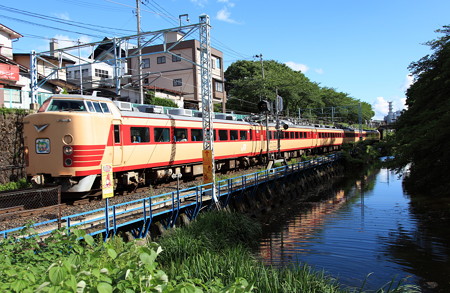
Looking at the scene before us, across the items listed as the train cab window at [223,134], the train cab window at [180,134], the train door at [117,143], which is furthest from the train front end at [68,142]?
the train cab window at [223,134]

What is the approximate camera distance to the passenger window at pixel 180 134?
1524 cm

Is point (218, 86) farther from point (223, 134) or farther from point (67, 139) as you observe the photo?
point (67, 139)

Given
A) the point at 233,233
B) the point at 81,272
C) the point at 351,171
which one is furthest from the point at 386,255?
the point at 351,171

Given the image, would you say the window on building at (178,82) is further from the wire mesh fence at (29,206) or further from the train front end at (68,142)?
the wire mesh fence at (29,206)

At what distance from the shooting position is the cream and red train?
36.6ft

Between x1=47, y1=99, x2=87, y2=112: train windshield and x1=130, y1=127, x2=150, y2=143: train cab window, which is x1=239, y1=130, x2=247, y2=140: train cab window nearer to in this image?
x1=130, y1=127, x2=150, y2=143: train cab window

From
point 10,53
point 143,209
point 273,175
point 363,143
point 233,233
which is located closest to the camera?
point 143,209

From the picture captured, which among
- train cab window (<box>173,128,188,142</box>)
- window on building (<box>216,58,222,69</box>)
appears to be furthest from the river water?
window on building (<box>216,58,222,69</box>)

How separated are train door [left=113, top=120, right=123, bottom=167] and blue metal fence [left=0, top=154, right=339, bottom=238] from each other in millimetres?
1828

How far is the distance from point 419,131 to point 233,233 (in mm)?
8972

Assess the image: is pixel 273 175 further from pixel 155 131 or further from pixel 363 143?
pixel 363 143

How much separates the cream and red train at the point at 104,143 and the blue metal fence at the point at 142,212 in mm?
1842

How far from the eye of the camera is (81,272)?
135 inches

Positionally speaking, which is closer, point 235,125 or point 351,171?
point 235,125
